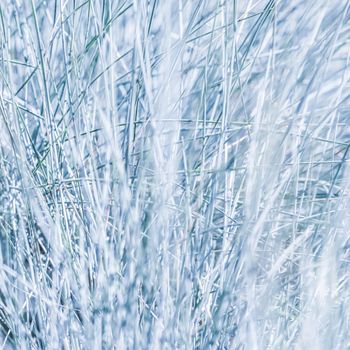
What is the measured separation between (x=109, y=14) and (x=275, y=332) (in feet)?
1.11

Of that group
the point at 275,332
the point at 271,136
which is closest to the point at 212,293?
the point at 275,332

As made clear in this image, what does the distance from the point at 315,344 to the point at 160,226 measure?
0.16 metres

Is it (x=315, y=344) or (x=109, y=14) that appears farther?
(x=109, y=14)

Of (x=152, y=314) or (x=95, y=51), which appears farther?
(x=95, y=51)

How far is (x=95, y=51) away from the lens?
0.70m

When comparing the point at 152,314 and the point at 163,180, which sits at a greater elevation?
the point at 163,180

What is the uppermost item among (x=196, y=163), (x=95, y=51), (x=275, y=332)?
(x=95, y=51)

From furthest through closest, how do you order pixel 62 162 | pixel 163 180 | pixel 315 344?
pixel 62 162, pixel 163 180, pixel 315 344

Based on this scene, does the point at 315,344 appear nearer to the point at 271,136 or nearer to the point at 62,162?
the point at 271,136

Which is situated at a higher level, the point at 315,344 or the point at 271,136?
the point at 271,136

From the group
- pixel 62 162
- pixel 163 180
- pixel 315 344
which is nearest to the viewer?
pixel 315 344

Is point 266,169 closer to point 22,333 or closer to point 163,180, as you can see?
point 163,180

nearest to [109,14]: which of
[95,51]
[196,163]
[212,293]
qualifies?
[95,51]

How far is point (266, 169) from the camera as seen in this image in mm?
560
